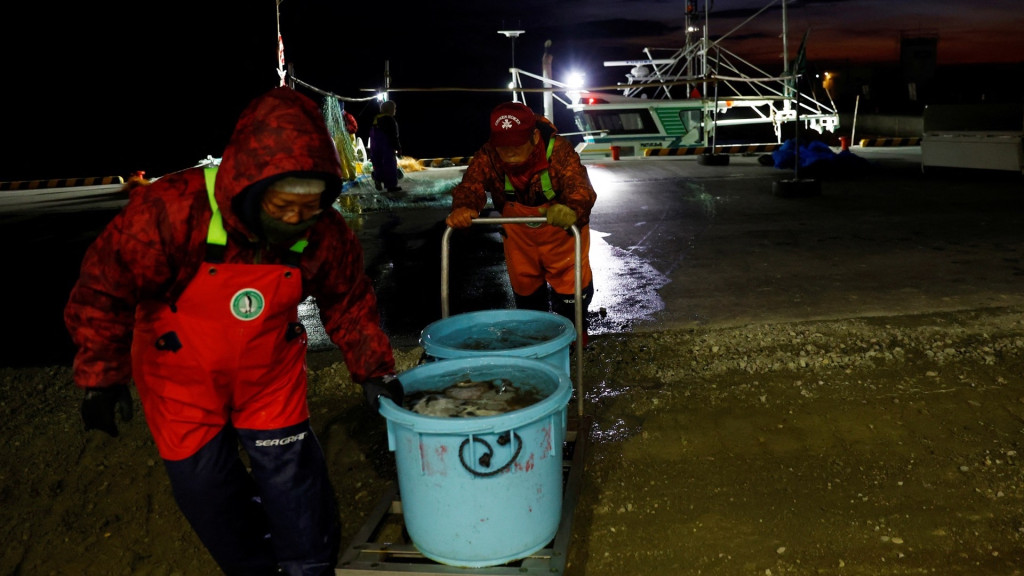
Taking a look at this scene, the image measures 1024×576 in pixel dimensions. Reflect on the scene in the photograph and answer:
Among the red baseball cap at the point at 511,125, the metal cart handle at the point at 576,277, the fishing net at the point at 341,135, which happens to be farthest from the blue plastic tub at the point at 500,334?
the fishing net at the point at 341,135

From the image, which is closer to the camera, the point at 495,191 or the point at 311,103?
the point at 311,103

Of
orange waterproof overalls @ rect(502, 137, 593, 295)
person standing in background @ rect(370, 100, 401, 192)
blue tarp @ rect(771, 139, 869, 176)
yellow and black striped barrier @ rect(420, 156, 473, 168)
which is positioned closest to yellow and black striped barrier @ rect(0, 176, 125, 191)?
yellow and black striped barrier @ rect(420, 156, 473, 168)

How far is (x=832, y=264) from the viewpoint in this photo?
280 inches

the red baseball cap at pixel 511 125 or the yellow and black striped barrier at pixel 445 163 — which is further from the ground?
the yellow and black striped barrier at pixel 445 163

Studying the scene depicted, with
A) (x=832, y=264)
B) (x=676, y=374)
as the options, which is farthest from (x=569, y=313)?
(x=832, y=264)

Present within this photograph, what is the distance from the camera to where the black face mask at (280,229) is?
2254 millimetres

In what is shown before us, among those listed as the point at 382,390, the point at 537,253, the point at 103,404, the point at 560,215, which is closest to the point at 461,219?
the point at 560,215

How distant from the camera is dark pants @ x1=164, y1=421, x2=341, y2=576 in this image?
2480 millimetres

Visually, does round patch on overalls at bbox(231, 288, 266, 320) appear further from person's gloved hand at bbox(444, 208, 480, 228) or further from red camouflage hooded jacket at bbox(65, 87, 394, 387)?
person's gloved hand at bbox(444, 208, 480, 228)

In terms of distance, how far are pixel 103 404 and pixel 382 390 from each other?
855 millimetres

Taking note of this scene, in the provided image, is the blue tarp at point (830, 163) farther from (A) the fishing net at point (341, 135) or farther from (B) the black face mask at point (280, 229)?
(B) the black face mask at point (280, 229)

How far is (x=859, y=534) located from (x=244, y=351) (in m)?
2.39

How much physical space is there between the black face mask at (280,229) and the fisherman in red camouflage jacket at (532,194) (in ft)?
4.47

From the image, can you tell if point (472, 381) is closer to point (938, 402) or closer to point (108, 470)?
point (108, 470)
